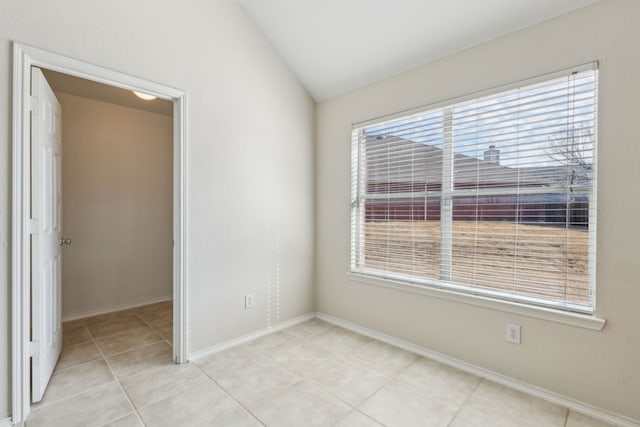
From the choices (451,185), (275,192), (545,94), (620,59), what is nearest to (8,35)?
(275,192)

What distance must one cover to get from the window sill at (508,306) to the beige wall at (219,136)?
3.51 ft

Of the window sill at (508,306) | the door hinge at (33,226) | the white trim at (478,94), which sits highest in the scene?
the white trim at (478,94)

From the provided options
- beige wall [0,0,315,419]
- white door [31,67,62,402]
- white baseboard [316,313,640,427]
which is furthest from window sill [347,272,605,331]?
white door [31,67,62,402]

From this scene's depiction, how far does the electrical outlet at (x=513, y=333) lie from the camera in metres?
2.06

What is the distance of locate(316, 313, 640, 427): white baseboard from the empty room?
15mm

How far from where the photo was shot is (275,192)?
9.94 feet

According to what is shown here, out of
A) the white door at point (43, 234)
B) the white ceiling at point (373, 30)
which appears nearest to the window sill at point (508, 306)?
the white ceiling at point (373, 30)

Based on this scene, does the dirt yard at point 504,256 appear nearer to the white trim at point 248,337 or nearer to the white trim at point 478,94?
the white trim at point 478,94

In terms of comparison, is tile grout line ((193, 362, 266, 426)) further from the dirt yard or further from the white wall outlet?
the dirt yard

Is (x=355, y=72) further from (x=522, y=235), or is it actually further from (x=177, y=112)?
(x=522, y=235)

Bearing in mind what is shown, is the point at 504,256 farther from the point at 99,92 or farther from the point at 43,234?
the point at 99,92

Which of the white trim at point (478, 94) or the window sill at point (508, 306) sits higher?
the white trim at point (478, 94)

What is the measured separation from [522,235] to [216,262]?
2.25 meters

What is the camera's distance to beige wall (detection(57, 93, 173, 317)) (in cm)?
343
